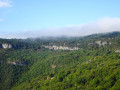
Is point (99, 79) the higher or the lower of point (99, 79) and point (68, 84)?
the higher

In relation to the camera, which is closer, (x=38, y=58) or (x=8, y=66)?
(x=8, y=66)

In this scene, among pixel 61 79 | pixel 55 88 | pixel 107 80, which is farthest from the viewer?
pixel 61 79

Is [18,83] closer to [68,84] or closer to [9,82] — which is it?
[9,82]

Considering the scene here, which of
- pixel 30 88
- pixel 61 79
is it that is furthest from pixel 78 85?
pixel 30 88

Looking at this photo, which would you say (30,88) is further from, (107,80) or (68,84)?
(107,80)

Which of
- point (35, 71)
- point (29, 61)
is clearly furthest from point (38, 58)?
point (35, 71)

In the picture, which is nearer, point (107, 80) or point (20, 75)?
point (107, 80)

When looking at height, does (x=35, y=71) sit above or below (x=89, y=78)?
below

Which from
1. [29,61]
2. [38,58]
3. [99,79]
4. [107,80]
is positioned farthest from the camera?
[38,58]

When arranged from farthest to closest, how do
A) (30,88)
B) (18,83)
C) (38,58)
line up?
(38,58)
(18,83)
(30,88)
